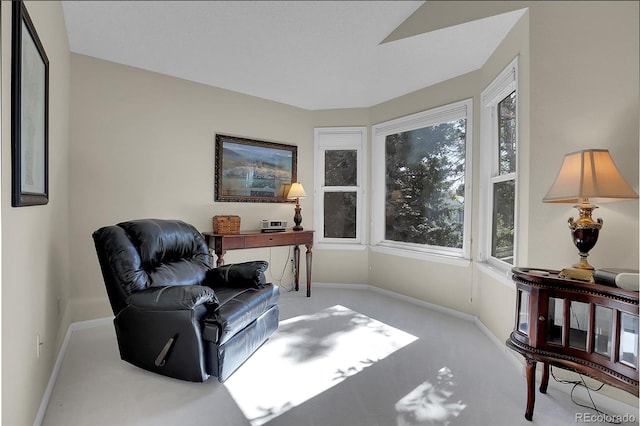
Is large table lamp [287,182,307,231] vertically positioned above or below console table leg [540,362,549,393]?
above

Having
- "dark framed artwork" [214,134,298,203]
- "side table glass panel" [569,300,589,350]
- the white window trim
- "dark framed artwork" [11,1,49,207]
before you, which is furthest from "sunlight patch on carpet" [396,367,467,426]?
"dark framed artwork" [214,134,298,203]

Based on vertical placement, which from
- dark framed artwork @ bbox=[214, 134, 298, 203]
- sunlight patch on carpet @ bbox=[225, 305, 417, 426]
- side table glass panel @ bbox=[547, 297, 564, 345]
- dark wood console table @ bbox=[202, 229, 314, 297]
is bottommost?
sunlight patch on carpet @ bbox=[225, 305, 417, 426]

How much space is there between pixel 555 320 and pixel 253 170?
319 centimetres

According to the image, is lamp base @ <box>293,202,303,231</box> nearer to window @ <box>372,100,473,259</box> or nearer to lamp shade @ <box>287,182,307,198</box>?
lamp shade @ <box>287,182,307,198</box>

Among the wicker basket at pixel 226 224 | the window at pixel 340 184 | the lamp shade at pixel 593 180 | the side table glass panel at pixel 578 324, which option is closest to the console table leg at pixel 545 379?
the side table glass panel at pixel 578 324

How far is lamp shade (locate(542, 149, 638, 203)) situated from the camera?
1612 millimetres

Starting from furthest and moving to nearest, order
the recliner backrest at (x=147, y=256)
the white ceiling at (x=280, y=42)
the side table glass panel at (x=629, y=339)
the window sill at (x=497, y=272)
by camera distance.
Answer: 1. the window sill at (x=497, y=272)
2. the white ceiling at (x=280, y=42)
3. the recliner backrest at (x=147, y=256)
4. the side table glass panel at (x=629, y=339)

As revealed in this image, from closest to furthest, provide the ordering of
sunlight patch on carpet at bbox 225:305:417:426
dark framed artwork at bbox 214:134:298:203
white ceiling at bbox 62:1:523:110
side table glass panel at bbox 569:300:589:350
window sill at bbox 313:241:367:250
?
1. side table glass panel at bbox 569:300:589:350
2. sunlight patch on carpet at bbox 225:305:417:426
3. white ceiling at bbox 62:1:523:110
4. dark framed artwork at bbox 214:134:298:203
5. window sill at bbox 313:241:367:250

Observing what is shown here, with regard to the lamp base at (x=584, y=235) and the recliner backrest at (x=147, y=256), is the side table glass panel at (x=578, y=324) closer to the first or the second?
the lamp base at (x=584, y=235)

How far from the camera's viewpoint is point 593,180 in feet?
5.37

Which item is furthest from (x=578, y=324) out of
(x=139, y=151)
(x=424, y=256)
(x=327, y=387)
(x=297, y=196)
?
(x=139, y=151)

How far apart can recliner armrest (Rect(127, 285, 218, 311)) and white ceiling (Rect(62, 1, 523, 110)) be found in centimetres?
186

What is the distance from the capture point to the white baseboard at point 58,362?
1670 millimetres

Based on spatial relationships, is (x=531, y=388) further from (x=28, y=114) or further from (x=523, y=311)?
(x=28, y=114)
